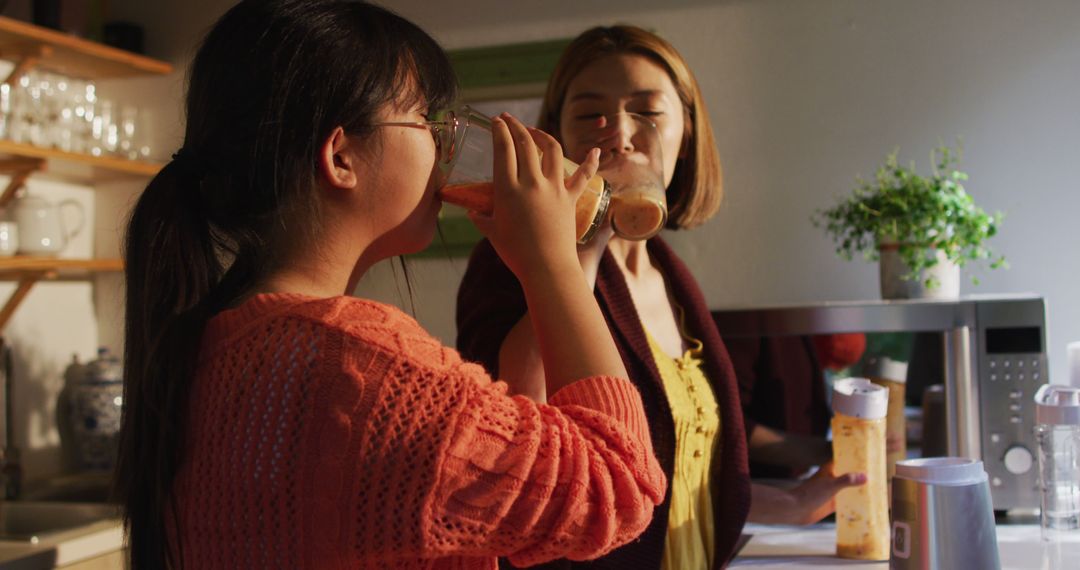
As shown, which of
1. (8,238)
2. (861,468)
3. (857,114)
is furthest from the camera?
(8,238)

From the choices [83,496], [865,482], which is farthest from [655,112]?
[83,496]

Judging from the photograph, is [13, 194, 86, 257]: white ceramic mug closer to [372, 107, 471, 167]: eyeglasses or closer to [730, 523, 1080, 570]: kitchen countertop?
[730, 523, 1080, 570]: kitchen countertop

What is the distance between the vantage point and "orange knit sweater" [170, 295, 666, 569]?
23.6 inches

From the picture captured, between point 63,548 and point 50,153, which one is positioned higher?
point 50,153

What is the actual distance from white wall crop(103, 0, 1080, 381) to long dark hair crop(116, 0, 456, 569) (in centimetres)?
108

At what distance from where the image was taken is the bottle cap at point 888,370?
4.75ft

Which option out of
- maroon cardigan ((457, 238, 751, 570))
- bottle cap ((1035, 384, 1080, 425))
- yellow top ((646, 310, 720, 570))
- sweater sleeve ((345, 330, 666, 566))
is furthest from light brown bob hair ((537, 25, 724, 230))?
sweater sleeve ((345, 330, 666, 566))

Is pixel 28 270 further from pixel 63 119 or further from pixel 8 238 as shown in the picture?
pixel 63 119

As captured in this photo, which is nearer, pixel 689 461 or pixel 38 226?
pixel 689 461

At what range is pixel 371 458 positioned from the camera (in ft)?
1.96

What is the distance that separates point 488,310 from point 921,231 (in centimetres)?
91

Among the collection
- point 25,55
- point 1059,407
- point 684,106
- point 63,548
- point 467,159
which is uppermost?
point 25,55

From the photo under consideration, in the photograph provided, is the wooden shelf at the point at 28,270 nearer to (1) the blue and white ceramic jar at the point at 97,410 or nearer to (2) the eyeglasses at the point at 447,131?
(1) the blue and white ceramic jar at the point at 97,410

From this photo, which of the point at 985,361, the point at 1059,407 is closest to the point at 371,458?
the point at 1059,407
